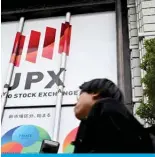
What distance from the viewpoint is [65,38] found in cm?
486

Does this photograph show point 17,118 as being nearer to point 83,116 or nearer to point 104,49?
point 104,49

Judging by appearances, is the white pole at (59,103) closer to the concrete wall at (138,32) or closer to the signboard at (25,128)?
the signboard at (25,128)

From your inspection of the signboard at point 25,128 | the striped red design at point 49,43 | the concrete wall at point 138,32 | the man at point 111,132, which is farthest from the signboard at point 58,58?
the man at point 111,132

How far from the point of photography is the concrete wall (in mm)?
4246

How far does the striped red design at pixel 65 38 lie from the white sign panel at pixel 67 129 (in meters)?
1.03

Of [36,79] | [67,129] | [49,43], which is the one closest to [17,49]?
[49,43]

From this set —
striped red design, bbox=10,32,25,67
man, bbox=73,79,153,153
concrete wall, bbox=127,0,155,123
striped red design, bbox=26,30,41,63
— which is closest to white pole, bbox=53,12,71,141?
striped red design, bbox=26,30,41,63

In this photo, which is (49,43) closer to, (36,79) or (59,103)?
(36,79)

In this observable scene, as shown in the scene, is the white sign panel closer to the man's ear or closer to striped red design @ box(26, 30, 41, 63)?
striped red design @ box(26, 30, 41, 63)

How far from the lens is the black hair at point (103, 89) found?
1.30 meters

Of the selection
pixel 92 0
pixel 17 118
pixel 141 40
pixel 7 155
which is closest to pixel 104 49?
pixel 141 40

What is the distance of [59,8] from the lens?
5410 millimetres

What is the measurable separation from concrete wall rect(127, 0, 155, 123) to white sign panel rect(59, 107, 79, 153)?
88cm

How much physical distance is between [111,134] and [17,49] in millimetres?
4095
